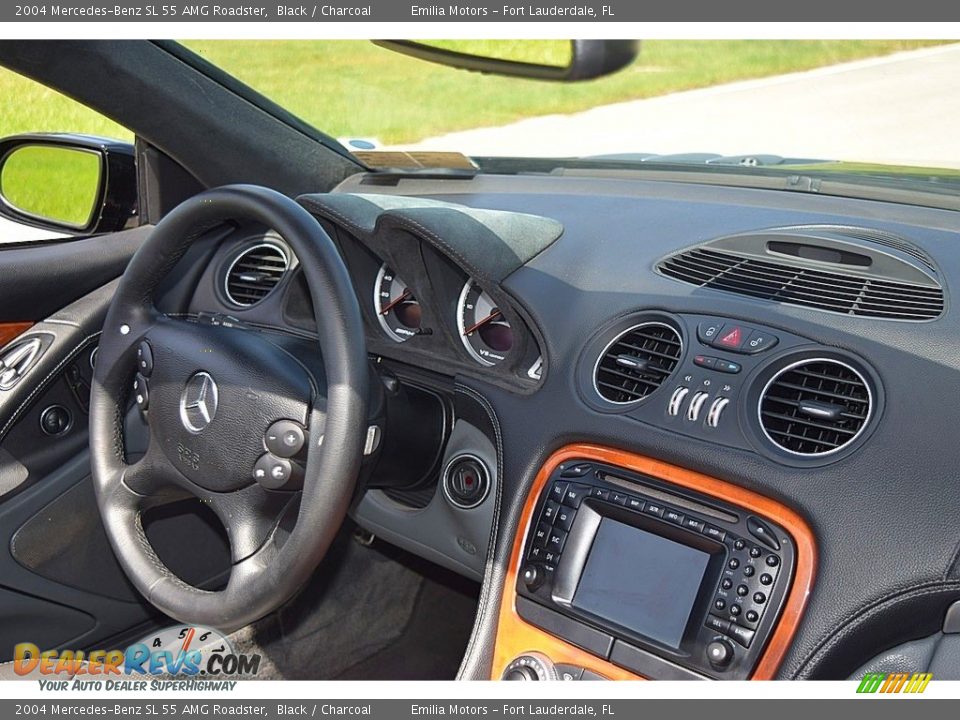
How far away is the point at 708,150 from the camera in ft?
8.63

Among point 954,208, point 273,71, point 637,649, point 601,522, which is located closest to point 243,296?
point 273,71

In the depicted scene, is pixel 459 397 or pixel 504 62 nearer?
pixel 504 62

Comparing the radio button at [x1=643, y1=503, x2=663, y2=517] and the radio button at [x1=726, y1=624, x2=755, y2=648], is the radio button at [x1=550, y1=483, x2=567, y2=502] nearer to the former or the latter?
the radio button at [x1=643, y1=503, x2=663, y2=517]

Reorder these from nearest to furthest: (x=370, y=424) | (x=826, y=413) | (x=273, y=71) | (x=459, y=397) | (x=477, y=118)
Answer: (x=826, y=413), (x=370, y=424), (x=459, y=397), (x=273, y=71), (x=477, y=118)

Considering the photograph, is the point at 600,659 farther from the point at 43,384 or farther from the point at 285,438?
the point at 43,384

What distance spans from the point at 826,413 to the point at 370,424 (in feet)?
2.64

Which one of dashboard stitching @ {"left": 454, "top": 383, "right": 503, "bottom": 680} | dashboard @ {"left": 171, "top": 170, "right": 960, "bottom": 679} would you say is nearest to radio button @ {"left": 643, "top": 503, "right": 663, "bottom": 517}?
dashboard @ {"left": 171, "top": 170, "right": 960, "bottom": 679}

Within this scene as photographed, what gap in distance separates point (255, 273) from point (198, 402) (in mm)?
808

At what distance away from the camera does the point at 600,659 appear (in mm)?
1875

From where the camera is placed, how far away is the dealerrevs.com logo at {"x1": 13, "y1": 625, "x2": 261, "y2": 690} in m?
2.53

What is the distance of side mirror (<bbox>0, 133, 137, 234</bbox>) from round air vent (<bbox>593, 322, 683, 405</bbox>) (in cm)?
154

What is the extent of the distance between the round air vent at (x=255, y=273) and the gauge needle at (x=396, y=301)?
32 cm

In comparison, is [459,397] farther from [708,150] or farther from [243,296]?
[708,150]

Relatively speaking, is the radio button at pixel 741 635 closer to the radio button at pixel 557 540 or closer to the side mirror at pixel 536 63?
the radio button at pixel 557 540
